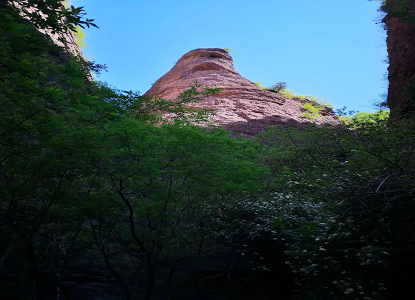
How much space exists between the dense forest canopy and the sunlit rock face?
926 cm

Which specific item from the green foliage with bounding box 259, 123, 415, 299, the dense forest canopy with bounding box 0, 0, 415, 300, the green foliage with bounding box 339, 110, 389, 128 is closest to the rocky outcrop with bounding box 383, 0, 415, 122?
the green foliage with bounding box 339, 110, 389, 128

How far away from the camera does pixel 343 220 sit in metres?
5.33

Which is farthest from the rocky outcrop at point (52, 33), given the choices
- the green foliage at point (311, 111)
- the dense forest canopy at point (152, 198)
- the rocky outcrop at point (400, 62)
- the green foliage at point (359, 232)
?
the green foliage at point (311, 111)

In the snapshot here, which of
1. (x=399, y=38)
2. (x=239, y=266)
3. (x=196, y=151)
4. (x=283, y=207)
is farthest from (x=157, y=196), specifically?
(x=399, y=38)

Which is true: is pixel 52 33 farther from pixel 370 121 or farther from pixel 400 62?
pixel 400 62

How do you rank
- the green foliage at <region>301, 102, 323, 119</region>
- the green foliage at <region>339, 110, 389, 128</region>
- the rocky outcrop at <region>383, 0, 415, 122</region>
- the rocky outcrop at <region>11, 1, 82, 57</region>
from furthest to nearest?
the green foliage at <region>301, 102, 323, 119</region> < the rocky outcrop at <region>383, 0, 415, 122</region> < the green foliage at <region>339, 110, 389, 128</region> < the rocky outcrop at <region>11, 1, 82, 57</region>

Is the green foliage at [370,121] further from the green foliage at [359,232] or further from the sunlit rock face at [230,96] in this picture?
the green foliage at [359,232]

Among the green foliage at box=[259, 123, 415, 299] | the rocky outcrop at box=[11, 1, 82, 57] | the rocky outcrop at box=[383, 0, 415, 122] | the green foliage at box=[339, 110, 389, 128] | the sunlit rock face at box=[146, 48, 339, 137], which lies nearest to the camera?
the rocky outcrop at box=[11, 1, 82, 57]

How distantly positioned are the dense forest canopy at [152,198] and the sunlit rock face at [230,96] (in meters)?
9.26

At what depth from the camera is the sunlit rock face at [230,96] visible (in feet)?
68.0

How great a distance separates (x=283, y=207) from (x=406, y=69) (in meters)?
14.6

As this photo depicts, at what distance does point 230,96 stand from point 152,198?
17210mm

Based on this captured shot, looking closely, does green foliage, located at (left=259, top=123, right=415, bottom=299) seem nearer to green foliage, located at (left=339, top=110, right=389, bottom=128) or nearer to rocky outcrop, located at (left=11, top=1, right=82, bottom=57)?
rocky outcrop, located at (left=11, top=1, right=82, bottom=57)

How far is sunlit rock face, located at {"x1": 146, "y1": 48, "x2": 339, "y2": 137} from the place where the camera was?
20.7m
